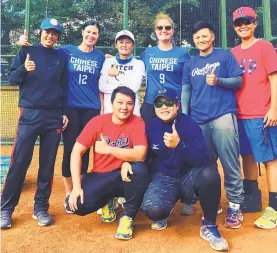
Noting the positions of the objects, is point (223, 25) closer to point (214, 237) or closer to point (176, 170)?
point (176, 170)

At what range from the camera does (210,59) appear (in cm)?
368

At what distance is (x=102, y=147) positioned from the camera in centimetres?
339

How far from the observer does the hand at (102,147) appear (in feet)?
11.0

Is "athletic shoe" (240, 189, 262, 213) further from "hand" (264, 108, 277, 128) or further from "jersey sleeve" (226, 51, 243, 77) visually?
"jersey sleeve" (226, 51, 243, 77)

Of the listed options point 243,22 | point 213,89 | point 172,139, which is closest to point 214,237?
point 172,139

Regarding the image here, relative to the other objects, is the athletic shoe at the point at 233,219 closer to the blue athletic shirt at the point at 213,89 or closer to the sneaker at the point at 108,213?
the blue athletic shirt at the point at 213,89

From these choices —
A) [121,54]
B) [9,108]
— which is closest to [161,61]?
[121,54]

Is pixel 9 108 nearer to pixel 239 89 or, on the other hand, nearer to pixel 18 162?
pixel 18 162

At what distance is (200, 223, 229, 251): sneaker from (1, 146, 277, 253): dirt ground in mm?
59

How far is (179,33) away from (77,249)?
19.3ft

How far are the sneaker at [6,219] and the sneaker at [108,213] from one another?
990 millimetres

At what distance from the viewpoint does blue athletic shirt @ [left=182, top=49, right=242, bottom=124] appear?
11.8ft

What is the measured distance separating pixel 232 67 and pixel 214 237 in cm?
181

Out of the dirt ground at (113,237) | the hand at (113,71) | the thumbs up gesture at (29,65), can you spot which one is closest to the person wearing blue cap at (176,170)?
the dirt ground at (113,237)
